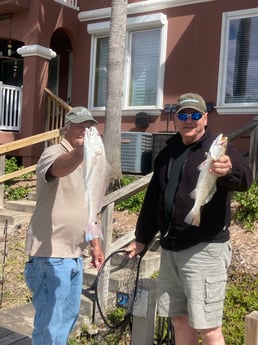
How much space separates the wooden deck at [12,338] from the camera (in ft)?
13.3

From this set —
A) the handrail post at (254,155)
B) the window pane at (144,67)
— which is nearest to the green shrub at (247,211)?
the handrail post at (254,155)

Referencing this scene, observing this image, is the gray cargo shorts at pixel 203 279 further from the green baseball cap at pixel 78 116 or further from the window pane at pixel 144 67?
the window pane at pixel 144 67

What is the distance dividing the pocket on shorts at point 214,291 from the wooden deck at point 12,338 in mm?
1964

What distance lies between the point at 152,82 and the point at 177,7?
1.63 meters

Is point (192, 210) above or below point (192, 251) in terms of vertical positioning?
above

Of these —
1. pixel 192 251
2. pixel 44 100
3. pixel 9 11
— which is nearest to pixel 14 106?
pixel 44 100

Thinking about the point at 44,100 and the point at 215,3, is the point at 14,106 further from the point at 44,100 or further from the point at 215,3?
the point at 215,3

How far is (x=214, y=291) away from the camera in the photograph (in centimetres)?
280

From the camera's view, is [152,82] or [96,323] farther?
[152,82]

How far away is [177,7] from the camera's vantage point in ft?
32.6

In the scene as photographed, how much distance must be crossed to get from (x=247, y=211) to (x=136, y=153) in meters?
3.64

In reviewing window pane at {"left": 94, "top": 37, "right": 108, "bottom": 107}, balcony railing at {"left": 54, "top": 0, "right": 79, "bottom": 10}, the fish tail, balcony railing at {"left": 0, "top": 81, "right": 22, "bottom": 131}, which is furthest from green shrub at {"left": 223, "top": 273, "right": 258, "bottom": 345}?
balcony railing at {"left": 54, "top": 0, "right": 79, "bottom": 10}

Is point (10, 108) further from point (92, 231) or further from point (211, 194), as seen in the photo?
point (211, 194)

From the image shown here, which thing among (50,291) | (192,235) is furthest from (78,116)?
(50,291)
